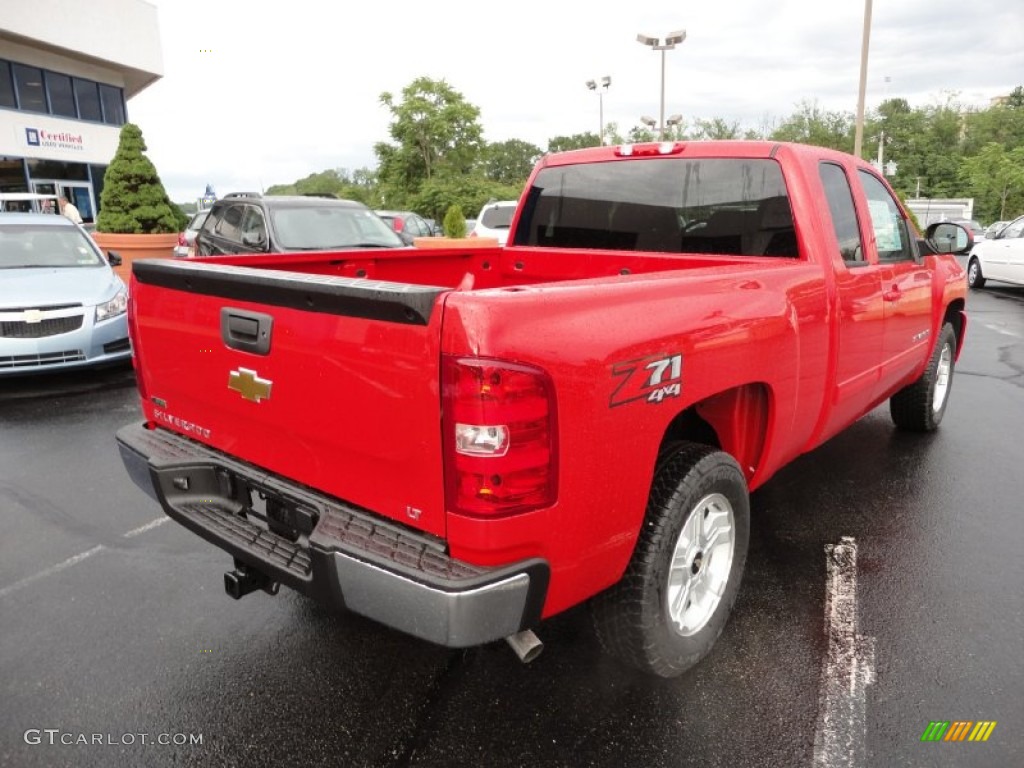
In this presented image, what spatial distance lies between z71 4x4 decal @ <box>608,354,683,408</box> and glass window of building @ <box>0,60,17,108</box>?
31.1 metres

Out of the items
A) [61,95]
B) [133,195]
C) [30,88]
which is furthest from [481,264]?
[61,95]

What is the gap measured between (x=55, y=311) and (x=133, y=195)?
9138 millimetres

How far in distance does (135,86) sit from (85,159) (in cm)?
746

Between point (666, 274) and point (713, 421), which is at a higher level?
point (666, 274)

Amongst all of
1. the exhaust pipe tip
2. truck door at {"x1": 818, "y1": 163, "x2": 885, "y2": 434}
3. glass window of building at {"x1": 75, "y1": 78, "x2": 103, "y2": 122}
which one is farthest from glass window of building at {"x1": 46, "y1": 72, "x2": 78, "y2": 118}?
the exhaust pipe tip

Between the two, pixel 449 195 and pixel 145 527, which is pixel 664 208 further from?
pixel 449 195

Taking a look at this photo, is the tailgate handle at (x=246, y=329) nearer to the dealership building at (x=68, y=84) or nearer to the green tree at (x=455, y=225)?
the green tree at (x=455, y=225)

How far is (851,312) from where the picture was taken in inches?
137

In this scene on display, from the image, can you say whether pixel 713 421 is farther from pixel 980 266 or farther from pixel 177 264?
pixel 980 266

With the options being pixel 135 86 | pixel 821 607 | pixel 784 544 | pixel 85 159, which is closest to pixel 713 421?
pixel 821 607

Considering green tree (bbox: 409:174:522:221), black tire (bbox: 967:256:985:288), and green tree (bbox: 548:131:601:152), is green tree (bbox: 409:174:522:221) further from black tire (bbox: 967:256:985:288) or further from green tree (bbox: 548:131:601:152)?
green tree (bbox: 548:131:601:152)

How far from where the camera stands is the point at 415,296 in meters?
1.92

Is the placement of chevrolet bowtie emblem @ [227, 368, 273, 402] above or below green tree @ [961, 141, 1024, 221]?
below

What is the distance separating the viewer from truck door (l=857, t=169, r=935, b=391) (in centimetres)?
402
